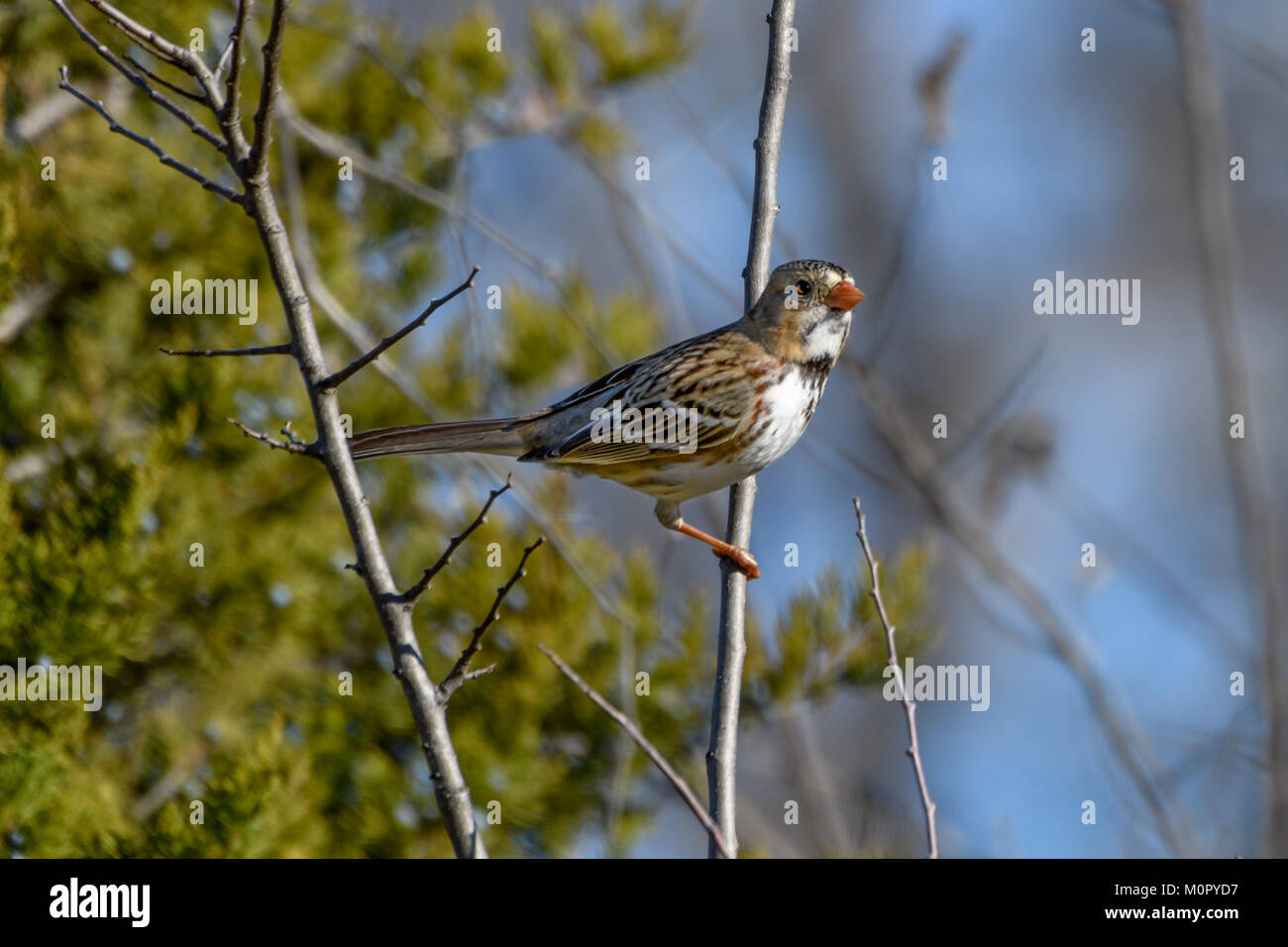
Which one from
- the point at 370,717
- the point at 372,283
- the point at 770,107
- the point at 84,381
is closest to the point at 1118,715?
the point at 770,107

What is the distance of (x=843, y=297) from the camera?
152 inches

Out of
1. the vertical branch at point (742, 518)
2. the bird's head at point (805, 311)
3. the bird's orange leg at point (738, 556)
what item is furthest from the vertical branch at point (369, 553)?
the bird's head at point (805, 311)

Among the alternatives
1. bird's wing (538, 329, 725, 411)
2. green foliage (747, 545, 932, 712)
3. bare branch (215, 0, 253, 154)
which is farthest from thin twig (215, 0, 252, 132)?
green foliage (747, 545, 932, 712)

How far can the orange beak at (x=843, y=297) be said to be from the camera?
12.6 ft

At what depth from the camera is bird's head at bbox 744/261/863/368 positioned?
387 centimetres

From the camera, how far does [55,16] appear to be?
14.6 ft

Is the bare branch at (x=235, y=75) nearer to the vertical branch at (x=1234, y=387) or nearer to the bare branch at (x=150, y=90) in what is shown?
the bare branch at (x=150, y=90)

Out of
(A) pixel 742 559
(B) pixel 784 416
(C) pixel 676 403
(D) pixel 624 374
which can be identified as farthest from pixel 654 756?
(D) pixel 624 374

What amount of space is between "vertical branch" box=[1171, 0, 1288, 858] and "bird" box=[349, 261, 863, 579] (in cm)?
127

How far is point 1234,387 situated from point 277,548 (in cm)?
333

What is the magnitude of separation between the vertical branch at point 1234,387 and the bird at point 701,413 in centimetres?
127

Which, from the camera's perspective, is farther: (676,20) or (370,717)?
(676,20)
